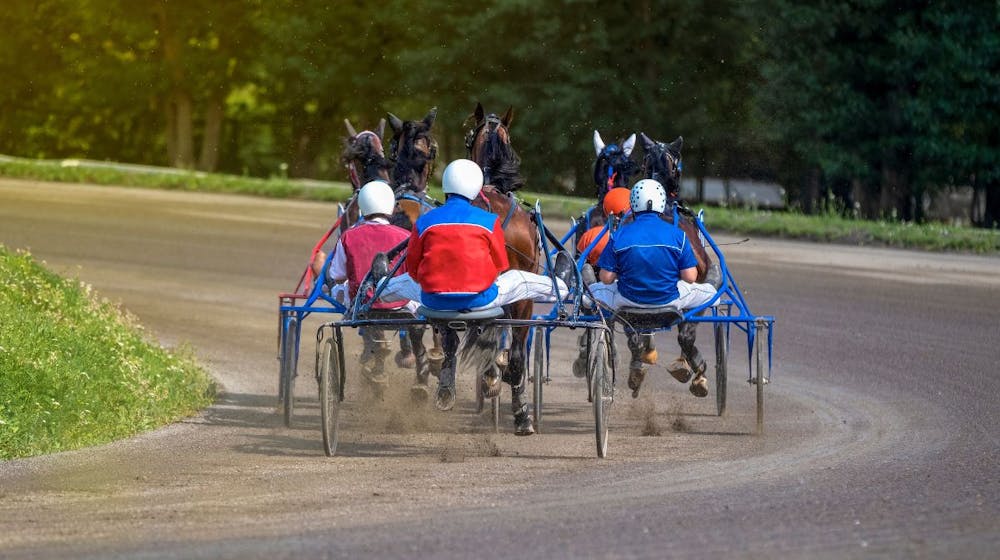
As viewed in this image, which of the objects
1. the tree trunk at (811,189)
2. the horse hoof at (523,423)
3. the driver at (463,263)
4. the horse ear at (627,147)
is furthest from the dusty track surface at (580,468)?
the tree trunk at (811,189)

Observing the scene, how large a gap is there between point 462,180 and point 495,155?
1.44 metres

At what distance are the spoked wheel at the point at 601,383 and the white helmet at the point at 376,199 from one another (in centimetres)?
225

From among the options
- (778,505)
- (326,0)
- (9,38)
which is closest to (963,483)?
(778,505)

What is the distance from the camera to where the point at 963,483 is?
10336mm

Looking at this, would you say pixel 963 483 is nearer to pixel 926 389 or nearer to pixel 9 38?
pixel 926 389

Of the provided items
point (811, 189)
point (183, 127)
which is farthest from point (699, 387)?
point (183, 127)

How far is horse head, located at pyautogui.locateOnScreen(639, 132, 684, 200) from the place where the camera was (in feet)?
45.6

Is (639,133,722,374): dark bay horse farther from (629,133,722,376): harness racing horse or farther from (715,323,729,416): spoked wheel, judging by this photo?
(715,323,729,416): spoked wheel

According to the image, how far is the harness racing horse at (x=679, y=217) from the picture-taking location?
44.0 ft

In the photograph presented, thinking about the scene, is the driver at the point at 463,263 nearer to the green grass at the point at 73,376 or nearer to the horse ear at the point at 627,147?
the green grass at the point at 73,376

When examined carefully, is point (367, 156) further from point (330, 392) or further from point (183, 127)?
point (183, 127)

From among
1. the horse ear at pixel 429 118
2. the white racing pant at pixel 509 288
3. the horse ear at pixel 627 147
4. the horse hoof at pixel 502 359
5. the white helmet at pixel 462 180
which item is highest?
the horse ear at pixel 429 118

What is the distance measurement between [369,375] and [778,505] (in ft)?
16.1

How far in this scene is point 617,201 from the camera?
47.1 ft
